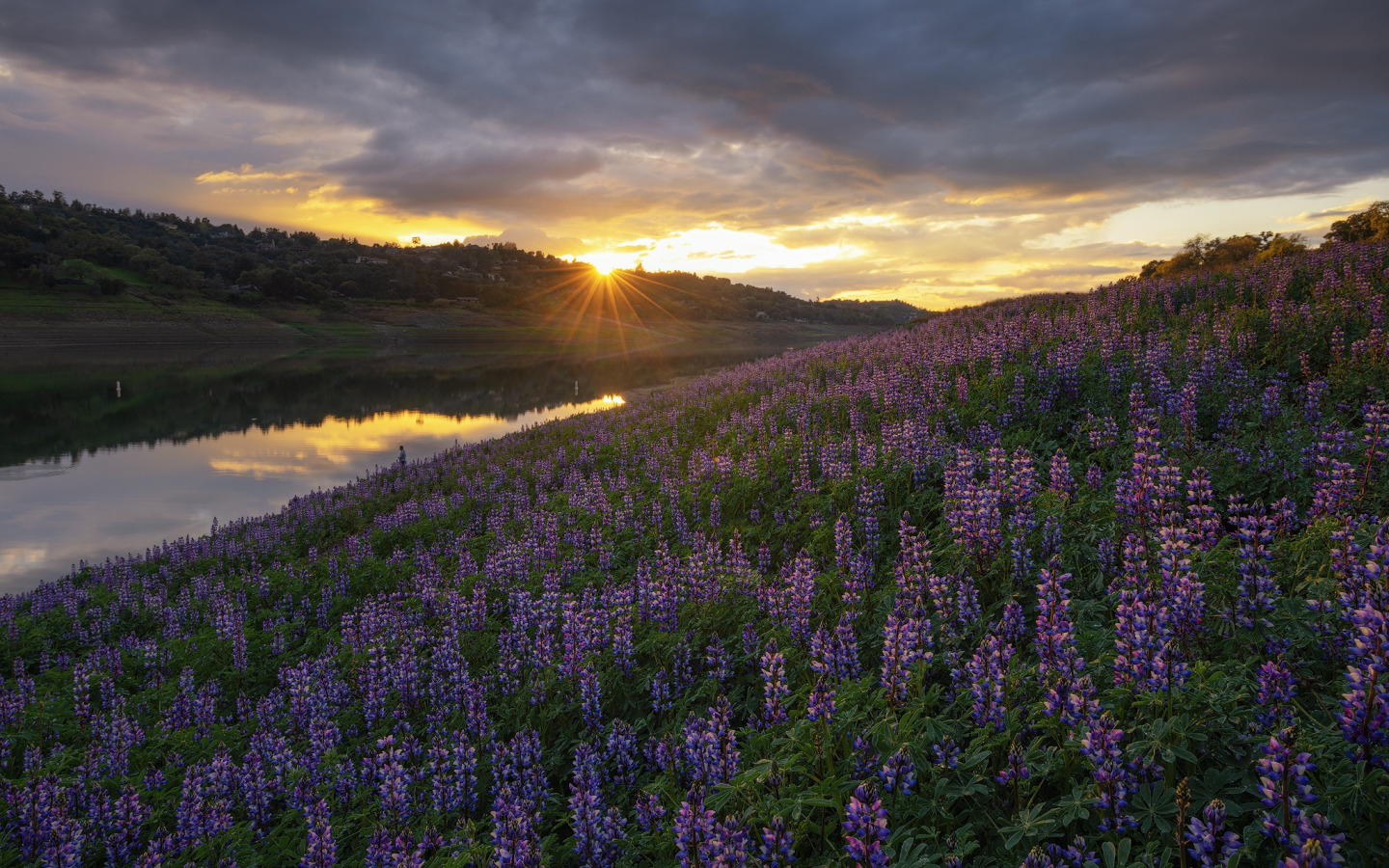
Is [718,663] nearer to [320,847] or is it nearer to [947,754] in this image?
[947,754]

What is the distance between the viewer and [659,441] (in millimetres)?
19156

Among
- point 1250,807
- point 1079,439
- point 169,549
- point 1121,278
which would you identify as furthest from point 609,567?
point 1121,278

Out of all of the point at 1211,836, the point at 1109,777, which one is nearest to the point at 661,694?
the point at 1109,777

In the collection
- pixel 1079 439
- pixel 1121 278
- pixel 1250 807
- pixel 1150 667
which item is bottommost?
pixel 1250 807

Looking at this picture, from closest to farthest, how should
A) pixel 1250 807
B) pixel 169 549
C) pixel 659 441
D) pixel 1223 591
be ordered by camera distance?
pixel 1250 807
pixel 1223 591
pixel 169 549
pixel 659 441

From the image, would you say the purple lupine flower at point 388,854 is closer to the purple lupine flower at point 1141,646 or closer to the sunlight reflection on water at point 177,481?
the purple lupine flower at point 1141,646

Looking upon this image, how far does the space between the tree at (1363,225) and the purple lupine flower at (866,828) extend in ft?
97.5

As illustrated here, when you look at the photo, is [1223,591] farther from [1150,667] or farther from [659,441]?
[659,441]

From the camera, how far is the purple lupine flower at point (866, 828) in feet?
9.86

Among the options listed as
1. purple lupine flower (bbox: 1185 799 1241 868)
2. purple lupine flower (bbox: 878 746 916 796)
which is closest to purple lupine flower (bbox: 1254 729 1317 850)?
purple lupine flower (bbox: 1185 799 1241 868)

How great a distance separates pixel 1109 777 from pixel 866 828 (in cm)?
140

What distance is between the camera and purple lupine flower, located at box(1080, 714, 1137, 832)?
341cm

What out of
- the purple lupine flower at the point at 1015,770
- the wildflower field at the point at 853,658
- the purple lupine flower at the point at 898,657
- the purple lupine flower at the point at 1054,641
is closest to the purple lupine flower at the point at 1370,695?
the wildflower field at the point at 853,658

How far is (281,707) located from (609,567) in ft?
15.4
